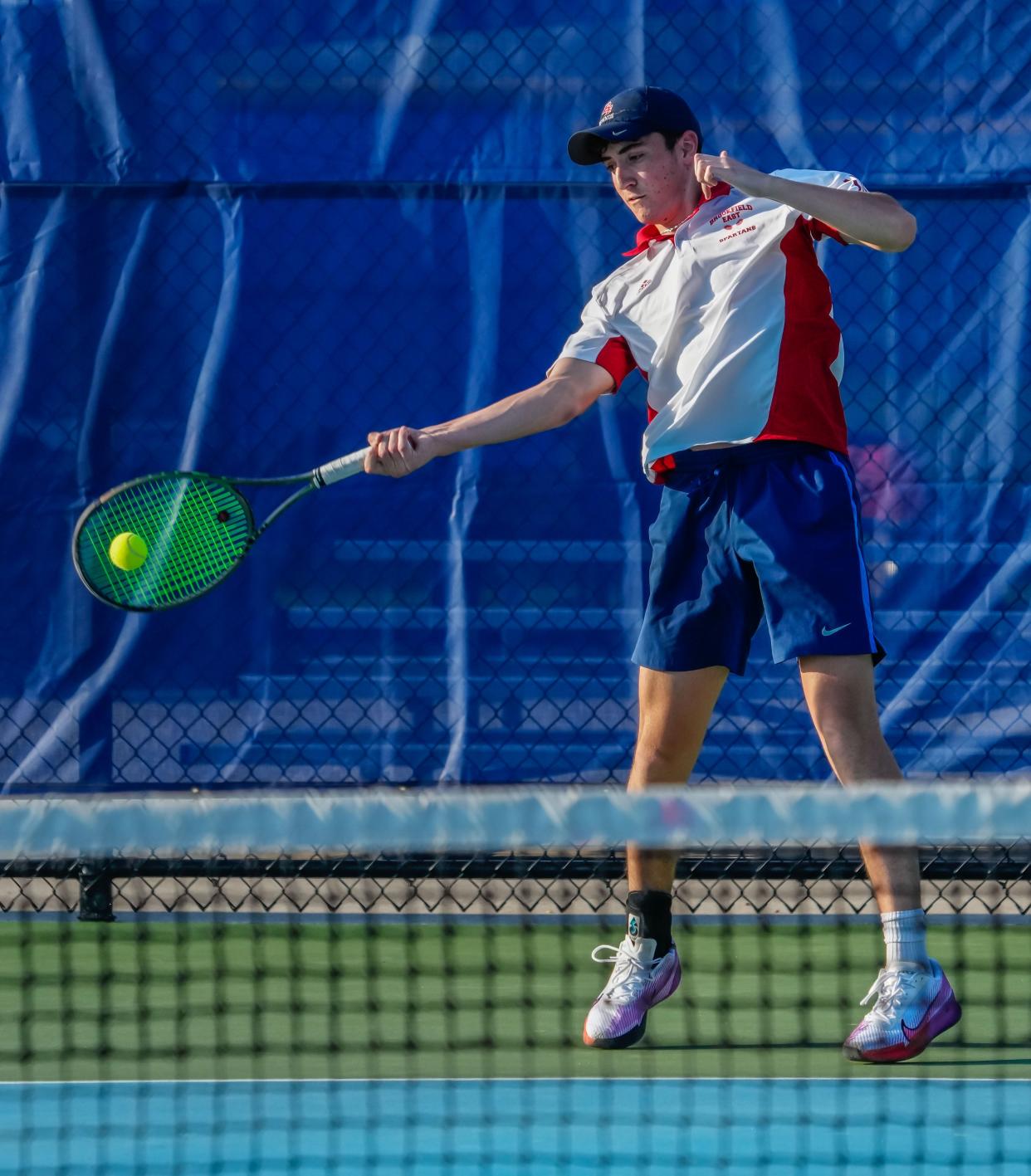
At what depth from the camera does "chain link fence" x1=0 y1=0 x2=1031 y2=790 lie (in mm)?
4586

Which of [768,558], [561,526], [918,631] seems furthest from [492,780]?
[768,558]

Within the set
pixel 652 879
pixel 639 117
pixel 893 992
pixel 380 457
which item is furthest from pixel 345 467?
pixel 893 992

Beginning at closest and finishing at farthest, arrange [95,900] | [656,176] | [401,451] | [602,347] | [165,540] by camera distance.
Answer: [401,451] → [656,176] → [602,347] → [165,540] → [95,900]

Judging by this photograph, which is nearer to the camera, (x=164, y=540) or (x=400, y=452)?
(x=400, y=452)

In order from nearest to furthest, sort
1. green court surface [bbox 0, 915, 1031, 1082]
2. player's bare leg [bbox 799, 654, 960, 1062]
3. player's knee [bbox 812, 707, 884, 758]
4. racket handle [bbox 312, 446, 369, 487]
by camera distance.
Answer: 1. player's bare leg [bbox 799, 654, 960, 1062]
2. player's knee [bbox 812, 707, 884, 758]
3. racket handle [bbox 312, 446, 369, 487]
4. green court surface [bbox 0, 915, 1031, 1082]

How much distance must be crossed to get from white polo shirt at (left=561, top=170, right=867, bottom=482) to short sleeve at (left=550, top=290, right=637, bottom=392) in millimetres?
110

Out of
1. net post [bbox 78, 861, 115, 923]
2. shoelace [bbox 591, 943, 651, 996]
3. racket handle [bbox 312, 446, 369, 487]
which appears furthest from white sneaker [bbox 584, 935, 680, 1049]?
net post [bbox 78, 861, 115, 923]

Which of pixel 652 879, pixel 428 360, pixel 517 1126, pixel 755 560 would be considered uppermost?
pixel 428 360

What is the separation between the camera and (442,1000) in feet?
12.3

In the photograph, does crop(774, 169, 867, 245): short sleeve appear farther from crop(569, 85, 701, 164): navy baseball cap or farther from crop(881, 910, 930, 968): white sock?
crop(881, 910, 930, 968): white sock

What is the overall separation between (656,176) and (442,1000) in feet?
5.49

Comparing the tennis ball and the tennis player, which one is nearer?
the tennis player

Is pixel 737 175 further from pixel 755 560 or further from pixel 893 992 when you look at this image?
pixel 893 992

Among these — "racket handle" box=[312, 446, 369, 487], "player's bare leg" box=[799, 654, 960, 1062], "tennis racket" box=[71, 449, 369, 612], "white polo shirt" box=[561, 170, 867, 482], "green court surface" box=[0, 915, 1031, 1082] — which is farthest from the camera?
"tennis racket" box=[71, 449, 369, 612]
